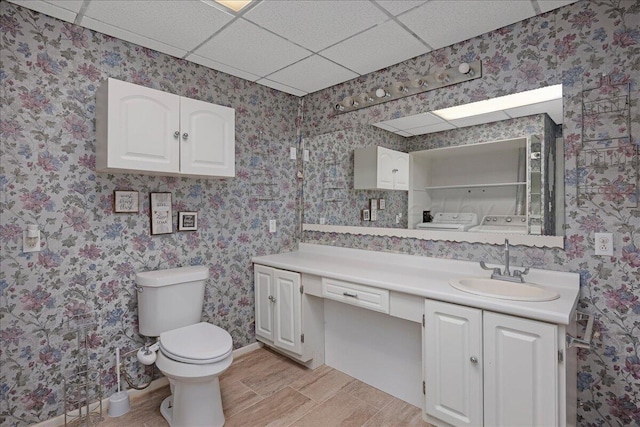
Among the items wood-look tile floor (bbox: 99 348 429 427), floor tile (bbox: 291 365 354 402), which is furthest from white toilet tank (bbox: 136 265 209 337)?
floor tile (bbox: 291 365 354 402)

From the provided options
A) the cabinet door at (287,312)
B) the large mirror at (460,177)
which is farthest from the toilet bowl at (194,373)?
the large mirror at (460,177)

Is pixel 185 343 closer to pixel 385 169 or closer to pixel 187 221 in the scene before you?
pixel 187 221

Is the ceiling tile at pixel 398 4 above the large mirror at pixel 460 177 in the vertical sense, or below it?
above

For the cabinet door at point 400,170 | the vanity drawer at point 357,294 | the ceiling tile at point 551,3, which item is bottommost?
the vanity drawer at point 357,294

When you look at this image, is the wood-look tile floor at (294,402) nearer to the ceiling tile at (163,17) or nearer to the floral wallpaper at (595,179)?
the floral wallpaper at (595,179)

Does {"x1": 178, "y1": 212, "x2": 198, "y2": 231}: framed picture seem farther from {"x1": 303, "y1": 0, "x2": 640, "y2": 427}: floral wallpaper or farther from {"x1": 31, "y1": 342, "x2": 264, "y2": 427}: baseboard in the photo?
{"x1": 303, "y1": 0, "x2": 640, "y2": 427}: floral wallpaper

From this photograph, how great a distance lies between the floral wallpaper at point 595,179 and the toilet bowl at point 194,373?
5.49 ft

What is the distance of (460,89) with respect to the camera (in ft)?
6.93

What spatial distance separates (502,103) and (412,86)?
0.59 meters

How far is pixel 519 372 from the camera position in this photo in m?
1.42

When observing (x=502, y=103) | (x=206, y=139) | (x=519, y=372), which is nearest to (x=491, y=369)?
(x=519, y=372)

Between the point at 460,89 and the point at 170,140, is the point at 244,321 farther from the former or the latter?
the point at 460,89

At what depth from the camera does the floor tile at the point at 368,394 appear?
2096 mm

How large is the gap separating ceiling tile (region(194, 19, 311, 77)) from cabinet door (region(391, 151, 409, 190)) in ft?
3.15
